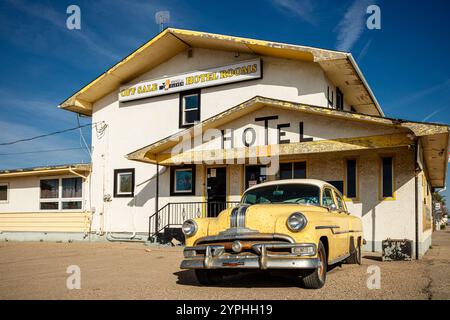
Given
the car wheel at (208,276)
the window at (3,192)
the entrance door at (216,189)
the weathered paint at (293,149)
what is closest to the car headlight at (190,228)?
the car wheel at (208,276)

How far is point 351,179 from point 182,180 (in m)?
6.04

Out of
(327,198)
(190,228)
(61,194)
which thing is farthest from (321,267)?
(61,194)

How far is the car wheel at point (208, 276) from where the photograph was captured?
6871mm

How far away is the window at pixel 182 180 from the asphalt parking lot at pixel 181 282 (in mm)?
5159

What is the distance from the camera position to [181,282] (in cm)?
734

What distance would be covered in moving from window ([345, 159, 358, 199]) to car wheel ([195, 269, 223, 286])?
6.76 metres

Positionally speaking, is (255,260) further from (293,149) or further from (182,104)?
(182,104)

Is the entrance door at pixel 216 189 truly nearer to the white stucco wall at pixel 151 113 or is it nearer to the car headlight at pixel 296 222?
the white stucco wall at pixel 151 113

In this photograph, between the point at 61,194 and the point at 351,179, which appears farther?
the point at 61,194

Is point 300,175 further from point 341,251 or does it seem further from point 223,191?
point 341,251

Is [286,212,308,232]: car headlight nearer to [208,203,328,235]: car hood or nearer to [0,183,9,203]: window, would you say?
[208,203,328,235]: car hood

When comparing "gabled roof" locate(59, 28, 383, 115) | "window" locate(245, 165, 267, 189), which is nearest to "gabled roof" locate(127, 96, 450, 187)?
"window" locate(245, 165, 267, 189)
